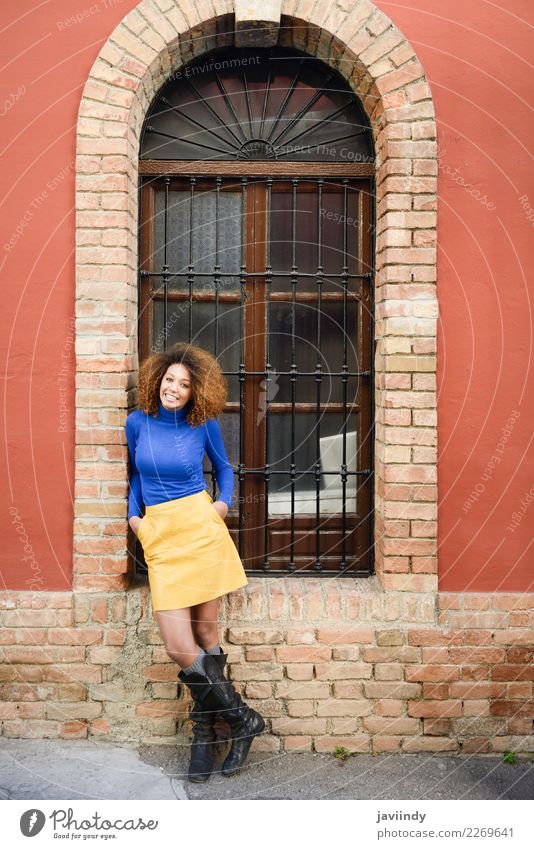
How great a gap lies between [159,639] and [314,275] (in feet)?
6.75

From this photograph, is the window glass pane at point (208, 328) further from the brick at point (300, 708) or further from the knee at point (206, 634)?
the brick at point (300, 708)

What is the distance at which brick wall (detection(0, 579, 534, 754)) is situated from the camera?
371 cm

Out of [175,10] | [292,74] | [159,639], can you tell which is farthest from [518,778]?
[175,10]

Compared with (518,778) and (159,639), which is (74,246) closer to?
(159,639)

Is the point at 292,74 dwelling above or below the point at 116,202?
above

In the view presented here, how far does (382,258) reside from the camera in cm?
375

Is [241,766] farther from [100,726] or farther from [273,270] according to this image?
[273,270]

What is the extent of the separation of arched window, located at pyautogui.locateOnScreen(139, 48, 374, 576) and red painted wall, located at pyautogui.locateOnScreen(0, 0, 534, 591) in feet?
1.47

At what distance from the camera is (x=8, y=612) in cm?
373

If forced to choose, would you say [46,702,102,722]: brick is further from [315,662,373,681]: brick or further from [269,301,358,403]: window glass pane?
[269,301,358,403]: window glass pane

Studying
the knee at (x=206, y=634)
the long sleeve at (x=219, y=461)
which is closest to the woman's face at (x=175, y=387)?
the long sleeve at (x=219, y=461)

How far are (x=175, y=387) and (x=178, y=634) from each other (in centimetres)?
112

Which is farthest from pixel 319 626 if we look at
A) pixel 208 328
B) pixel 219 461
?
pixel 208 328

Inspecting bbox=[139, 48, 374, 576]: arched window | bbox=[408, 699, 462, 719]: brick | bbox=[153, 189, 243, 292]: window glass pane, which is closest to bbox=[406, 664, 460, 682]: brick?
bbox=[408, 699, 462, 719]: brick
